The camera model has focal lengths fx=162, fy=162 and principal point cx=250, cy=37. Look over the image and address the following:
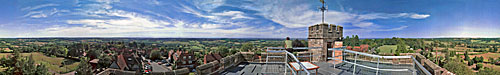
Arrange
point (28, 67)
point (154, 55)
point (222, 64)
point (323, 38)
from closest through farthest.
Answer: point (222, 64) < point (323, 38) < point (28, 67) < point (154, 55)

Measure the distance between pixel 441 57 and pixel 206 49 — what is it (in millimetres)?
47588

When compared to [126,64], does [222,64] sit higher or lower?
higher

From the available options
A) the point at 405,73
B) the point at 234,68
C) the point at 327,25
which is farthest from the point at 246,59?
the point at 405,73

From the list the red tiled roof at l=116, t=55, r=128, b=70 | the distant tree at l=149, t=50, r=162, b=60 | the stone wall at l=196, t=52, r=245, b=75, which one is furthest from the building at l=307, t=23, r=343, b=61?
the distant tree at l=149, t=50, r=162, b=60

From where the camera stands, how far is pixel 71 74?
2409 centimetres

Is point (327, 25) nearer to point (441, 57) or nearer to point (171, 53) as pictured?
point (441, 57)

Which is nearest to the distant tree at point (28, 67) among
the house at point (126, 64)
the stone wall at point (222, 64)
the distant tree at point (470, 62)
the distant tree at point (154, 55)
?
the stone wall at point (222, 64)

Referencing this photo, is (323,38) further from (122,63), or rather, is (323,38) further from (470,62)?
(470,62)

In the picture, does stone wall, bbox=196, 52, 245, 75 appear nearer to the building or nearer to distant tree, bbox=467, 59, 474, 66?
the building

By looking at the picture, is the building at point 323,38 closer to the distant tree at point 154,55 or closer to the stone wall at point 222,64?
the stone wall at point 222,64

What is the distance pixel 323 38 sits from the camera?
4469 millimetres

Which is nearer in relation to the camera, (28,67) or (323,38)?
(323,38)

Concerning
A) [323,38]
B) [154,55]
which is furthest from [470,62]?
[154,55]

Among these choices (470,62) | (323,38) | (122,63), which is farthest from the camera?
(122,63)
